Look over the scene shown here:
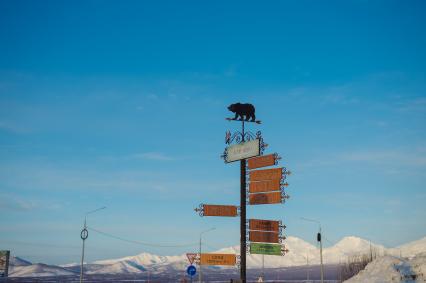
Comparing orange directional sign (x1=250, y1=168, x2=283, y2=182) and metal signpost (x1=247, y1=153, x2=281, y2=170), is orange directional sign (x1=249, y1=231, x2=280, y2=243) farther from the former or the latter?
metal signpost (x1=247, y1=153, x2=281, y2=170)

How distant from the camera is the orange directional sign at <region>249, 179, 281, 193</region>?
94.3ft

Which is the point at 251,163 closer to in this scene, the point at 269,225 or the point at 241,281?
the point at 269,225

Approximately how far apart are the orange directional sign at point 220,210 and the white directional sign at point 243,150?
2.76 meters

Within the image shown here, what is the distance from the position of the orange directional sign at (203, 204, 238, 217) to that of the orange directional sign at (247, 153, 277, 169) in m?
2.75

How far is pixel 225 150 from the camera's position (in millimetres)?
29797

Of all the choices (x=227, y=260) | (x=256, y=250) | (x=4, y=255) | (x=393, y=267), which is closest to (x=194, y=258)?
(x=227, y=260)

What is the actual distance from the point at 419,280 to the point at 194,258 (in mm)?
33235

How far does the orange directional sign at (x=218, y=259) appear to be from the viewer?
30.4m

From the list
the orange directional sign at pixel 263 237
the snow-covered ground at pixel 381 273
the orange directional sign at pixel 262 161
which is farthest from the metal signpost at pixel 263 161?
the snow-covered ground at pixel 381 273

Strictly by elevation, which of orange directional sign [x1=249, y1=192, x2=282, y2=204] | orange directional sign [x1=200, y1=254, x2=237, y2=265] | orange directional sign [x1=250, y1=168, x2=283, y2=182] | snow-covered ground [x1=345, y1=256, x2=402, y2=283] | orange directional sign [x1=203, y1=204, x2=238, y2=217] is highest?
orange directional sign [x1=250, y1=168, x2=283, y2=182]

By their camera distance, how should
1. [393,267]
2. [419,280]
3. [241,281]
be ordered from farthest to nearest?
[393,267]
[419,280]
[241,281]

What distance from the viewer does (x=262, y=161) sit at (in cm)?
2927

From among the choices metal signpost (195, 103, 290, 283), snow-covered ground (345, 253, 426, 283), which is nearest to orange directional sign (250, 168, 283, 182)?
metal signpost (195, 103, 290, 283)

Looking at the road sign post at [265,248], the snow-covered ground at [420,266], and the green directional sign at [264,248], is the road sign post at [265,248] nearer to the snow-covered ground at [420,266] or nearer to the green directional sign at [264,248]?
the green directional sign at [264,248]
